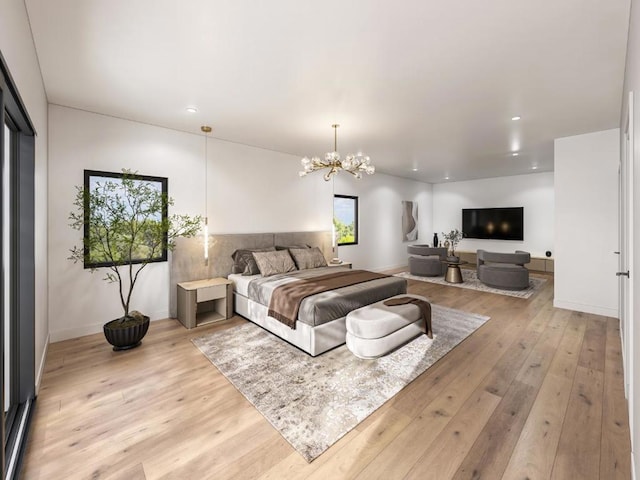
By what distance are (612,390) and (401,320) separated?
177cm

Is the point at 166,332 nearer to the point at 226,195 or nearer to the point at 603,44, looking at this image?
the point at 226,195

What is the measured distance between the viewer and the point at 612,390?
96.3 inches

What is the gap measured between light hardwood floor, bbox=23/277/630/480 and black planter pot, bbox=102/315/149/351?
0.12 meters

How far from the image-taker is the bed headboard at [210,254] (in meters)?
4.25

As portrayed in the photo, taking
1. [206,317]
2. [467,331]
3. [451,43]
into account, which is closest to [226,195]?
[206,317]

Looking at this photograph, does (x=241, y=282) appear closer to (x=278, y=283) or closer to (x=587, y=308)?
(x=278, y=283)

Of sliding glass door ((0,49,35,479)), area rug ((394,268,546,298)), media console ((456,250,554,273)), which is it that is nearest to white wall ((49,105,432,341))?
sliding glass door ((0,49,35,479))

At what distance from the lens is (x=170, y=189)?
4289 mm

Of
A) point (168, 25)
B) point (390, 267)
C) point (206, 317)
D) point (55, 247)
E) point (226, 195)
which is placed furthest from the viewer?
point (390, 267)

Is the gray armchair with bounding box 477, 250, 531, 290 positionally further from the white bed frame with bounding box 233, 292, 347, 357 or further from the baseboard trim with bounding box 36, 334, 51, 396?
the baseboard trim with bounding box 36, 334, 51, 396

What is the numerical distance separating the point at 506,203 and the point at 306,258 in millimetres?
6876

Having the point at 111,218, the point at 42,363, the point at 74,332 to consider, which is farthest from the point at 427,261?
the point at 42,363

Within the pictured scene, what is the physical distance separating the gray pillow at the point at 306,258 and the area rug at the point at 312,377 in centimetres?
146

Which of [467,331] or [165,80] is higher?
[165,80]
